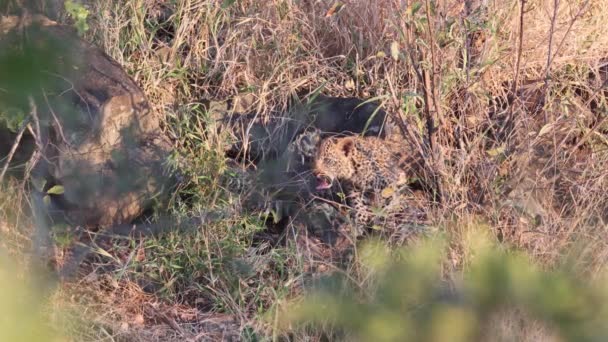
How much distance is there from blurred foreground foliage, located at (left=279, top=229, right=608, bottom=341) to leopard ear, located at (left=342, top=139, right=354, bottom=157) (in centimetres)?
243

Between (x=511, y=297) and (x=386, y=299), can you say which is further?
(x=386, y=299)

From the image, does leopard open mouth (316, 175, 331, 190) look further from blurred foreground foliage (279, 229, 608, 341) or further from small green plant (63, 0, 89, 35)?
blurred foreground foliage (279, 229, 608, 341)

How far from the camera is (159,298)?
150 inches

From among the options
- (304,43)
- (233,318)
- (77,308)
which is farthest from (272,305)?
(304,43)

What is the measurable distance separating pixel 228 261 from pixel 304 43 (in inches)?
59.6

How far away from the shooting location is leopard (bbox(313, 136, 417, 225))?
4156 mm

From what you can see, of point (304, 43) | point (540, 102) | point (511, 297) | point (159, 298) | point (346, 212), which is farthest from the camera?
point (304, 43)

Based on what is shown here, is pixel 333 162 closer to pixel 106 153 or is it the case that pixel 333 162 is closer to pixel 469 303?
pixel 106 153

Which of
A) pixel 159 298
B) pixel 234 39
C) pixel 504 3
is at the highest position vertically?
pixel 504 3

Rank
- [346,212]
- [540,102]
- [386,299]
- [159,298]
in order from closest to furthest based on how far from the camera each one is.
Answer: [386,299], [159,298], [346,212], [540,102]

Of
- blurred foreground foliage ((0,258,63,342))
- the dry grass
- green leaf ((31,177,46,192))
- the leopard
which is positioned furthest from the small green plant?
blurred foreground foliage ((0,258,63,342))

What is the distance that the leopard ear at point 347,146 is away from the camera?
4.22 m

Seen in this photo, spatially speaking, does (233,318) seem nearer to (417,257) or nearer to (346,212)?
(346,212)

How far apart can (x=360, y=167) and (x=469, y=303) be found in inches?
103
